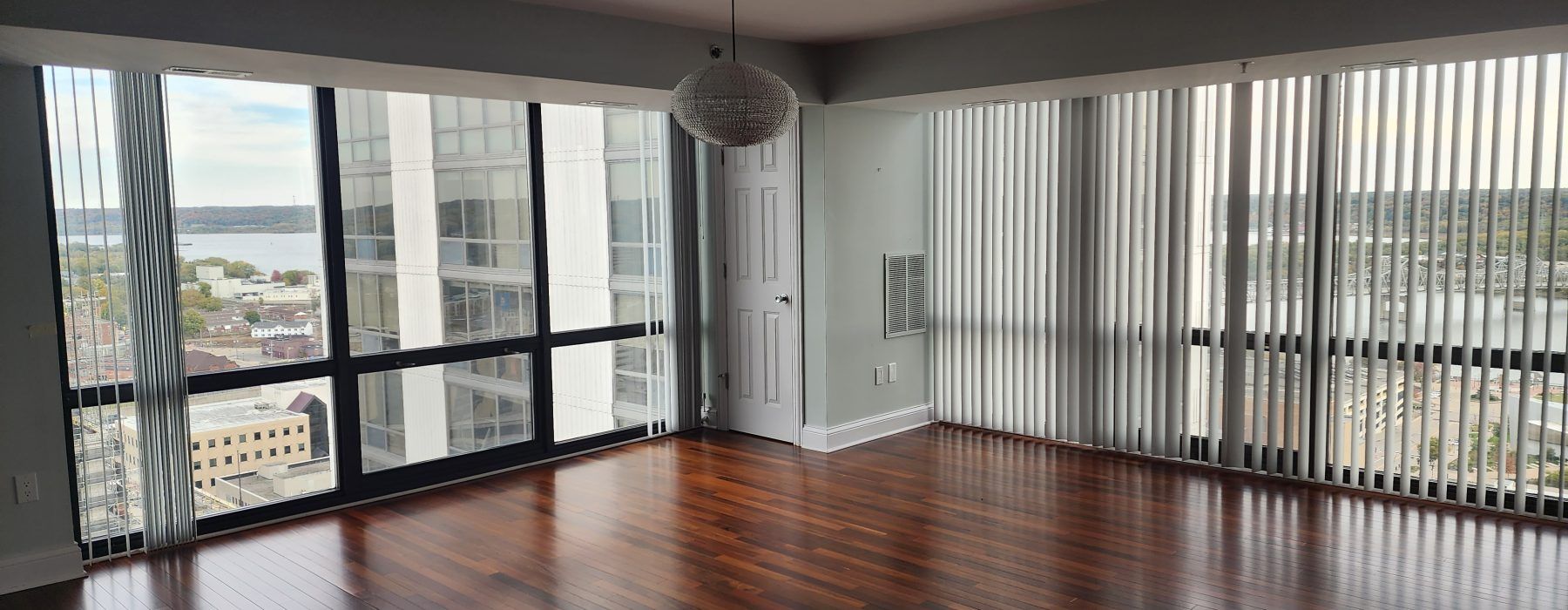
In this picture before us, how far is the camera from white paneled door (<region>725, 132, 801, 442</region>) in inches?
245

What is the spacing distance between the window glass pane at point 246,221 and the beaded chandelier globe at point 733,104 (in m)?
2.51

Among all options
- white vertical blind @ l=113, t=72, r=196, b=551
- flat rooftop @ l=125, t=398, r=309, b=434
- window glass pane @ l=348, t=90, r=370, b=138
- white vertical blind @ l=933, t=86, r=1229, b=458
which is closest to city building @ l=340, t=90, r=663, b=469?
window glass pane @ l=348, t=90, r=370, b=138

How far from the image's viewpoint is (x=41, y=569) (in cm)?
414

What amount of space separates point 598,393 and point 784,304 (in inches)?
51.7

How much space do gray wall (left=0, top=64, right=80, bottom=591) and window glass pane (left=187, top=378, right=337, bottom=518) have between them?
22.5 inches

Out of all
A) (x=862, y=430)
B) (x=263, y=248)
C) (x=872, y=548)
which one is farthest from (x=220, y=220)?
(x=862, y=430)

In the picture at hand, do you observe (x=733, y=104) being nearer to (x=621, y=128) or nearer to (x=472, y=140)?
(x=472, y=140)

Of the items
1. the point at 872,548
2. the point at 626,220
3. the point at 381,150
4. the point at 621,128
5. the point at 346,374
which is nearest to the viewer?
the point at 872,548

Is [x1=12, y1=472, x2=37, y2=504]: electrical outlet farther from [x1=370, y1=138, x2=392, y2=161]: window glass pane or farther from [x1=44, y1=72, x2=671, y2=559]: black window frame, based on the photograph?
[x1=370, y1=138, x2=392, y2=161]: window glass pane

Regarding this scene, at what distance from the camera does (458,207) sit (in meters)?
5.61

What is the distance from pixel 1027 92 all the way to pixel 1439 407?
2568mm

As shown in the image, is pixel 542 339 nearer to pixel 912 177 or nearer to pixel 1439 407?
pixel 912 177

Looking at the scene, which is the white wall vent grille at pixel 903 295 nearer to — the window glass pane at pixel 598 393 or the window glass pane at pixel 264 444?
the window glass pane at pixel 598 393

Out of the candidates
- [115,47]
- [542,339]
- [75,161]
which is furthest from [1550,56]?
[75,161]
